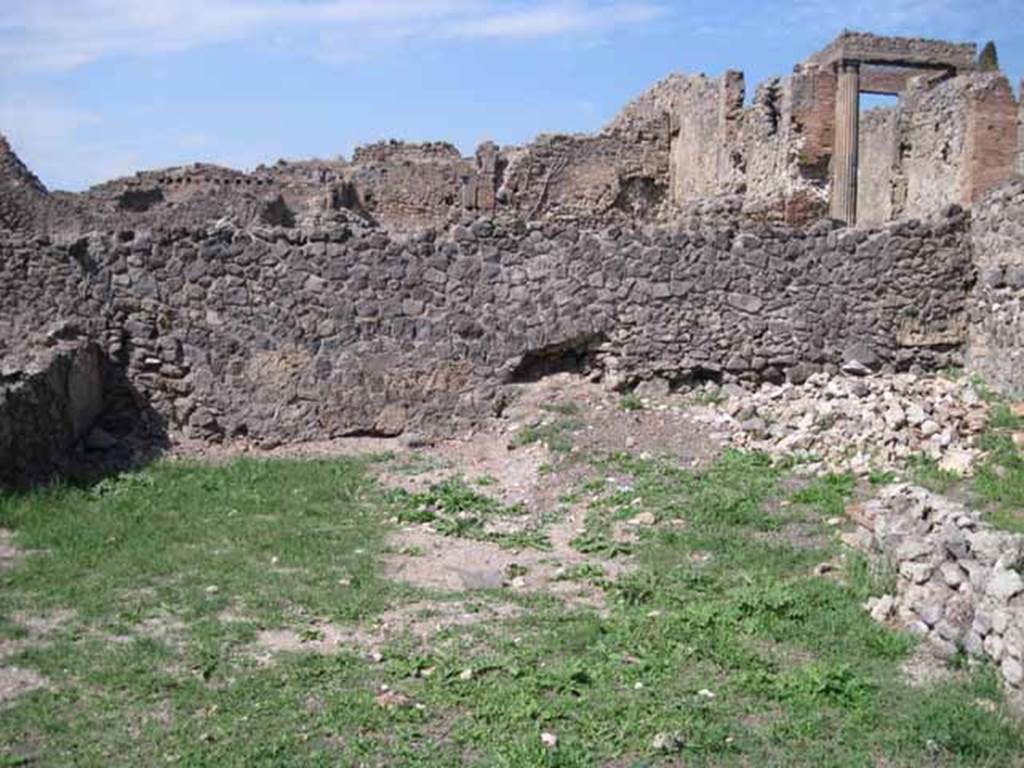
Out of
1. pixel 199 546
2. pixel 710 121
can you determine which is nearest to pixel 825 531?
pixel 199 546

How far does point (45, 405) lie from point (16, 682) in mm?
4688

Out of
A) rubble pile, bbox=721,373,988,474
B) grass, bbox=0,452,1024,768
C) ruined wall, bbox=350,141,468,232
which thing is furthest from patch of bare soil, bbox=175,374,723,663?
ruined wall, bbox=350,141,468,232

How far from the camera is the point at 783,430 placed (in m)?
9.98

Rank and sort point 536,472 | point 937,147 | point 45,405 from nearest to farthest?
1. point 45,405
2. point 536,472
3. point 937,147

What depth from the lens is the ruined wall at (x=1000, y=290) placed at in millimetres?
10625

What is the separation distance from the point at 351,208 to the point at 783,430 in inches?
565

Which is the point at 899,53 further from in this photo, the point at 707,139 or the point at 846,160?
the point at 707,139

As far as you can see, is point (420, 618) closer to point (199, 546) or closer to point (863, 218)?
point (199, 546)

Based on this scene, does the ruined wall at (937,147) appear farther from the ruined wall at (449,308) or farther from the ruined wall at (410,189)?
the ruined wall at (410,189)

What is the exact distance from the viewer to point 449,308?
11438mm

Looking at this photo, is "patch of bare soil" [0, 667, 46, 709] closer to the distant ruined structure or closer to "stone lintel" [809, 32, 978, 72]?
the distant ruined structure

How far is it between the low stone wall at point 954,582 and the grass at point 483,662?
0.17 m

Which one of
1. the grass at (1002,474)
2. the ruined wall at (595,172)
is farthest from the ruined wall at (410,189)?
the grass at (1002,474)

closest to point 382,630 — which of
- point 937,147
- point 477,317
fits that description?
point 477,317
